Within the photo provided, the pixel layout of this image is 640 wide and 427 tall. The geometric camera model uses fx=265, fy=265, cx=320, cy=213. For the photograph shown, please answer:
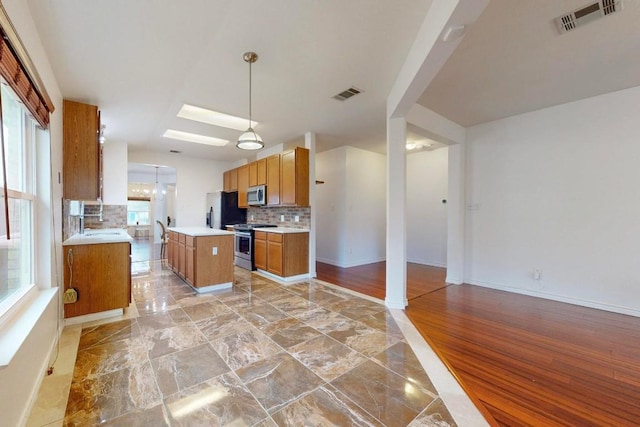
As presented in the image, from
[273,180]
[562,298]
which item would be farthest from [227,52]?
[562,298]

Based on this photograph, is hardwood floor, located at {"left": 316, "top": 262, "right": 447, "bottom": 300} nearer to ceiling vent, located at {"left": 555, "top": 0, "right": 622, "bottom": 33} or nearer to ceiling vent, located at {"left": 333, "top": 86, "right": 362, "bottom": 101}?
ceiling vent, located at {"left": 333, "top": 86, "right": 362, "bottom": 101}

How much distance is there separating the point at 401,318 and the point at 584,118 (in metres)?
3.41

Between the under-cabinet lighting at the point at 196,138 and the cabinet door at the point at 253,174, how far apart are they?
71 cm

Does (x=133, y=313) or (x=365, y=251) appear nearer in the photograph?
(x=133, y=313)

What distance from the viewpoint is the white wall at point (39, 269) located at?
130 centimetres

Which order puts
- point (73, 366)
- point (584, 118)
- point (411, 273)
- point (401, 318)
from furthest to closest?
point (411, 273) → point (584, 118) → point (401, 318) → point (73, 366)

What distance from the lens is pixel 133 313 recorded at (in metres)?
2.95

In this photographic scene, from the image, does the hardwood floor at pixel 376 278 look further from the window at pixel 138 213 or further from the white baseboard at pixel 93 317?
the window at pixel 138 213

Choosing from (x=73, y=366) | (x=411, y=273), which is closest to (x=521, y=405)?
(x=73, y=366)

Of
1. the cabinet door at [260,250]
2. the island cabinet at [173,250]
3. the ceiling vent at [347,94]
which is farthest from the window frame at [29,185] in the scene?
the cabinet door at [260,250]

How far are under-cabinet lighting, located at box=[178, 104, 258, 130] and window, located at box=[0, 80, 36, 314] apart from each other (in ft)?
6.21

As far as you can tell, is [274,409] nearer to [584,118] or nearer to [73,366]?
[73,366]

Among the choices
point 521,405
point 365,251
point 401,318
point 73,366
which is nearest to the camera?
point 521,405

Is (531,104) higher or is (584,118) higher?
(531,104)
